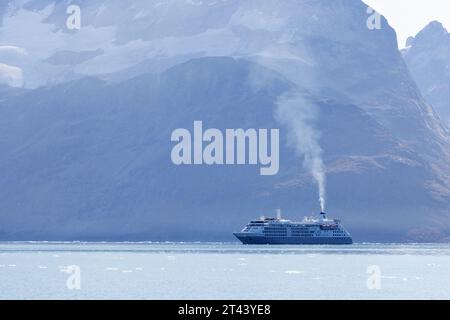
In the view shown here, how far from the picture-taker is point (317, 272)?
478 feet

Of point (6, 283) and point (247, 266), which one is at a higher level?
point (247, 266)

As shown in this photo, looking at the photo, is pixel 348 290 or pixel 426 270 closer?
pixel 348 290
